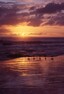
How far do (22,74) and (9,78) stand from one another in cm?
171

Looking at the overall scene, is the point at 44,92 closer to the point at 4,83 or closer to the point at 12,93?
the point at 12,93

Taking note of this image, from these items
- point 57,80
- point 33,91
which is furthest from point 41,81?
point 33,91

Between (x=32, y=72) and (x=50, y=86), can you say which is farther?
(x=32, y=72)

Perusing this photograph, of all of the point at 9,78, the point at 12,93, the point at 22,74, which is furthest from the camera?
the point at 22,74

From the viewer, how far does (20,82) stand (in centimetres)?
2034

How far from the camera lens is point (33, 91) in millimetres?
17625

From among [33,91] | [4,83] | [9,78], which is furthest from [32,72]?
[33,91]

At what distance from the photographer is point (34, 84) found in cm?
1958

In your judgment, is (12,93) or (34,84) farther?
(34,84)

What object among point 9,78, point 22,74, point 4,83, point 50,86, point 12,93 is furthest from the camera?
point 22,74

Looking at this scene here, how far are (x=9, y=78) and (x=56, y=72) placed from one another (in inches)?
145

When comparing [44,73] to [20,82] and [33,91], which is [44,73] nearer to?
[20,82]

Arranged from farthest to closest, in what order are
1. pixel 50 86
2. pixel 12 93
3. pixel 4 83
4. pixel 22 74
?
pixel 22 74 < pixel 4 83 < pixel 50 86 < pixel 12 93

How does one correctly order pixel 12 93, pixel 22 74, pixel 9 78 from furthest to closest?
1. pixel 22 74
2. pixel 9 78
3. pixel 12 93
